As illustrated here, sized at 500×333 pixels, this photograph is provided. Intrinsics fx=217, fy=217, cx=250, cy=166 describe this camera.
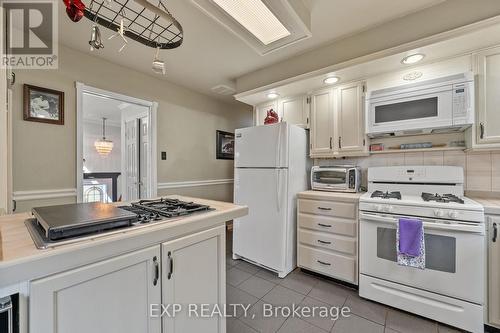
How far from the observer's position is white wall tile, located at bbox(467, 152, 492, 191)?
196 cm

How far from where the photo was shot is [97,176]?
19.1 ft

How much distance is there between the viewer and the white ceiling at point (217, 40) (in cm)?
178

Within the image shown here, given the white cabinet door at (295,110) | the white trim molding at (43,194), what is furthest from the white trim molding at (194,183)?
the white cabinet door at (295,110)

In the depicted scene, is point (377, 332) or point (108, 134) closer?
point (377, 332)

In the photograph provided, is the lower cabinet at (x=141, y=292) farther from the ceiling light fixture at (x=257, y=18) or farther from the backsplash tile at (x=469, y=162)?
the backsplash tile at (x=469, y=162)

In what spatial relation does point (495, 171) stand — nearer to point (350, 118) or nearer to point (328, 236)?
point (350, 118)

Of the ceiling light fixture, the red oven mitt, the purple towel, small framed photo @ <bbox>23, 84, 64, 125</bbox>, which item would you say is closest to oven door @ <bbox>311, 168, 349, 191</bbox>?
the purple towel

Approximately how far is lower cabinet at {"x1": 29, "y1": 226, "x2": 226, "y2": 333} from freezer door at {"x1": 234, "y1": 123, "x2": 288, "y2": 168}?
1.35 meters

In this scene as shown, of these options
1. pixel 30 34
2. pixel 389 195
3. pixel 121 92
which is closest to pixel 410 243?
pixel 389 195

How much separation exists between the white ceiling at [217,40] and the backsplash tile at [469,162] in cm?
133

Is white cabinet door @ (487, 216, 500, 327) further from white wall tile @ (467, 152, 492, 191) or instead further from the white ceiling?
the white ceiling

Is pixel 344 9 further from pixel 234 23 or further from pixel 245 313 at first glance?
pixel 245 313

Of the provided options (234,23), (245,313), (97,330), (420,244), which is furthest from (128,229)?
(420,244)

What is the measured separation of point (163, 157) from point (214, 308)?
2.40 meters
